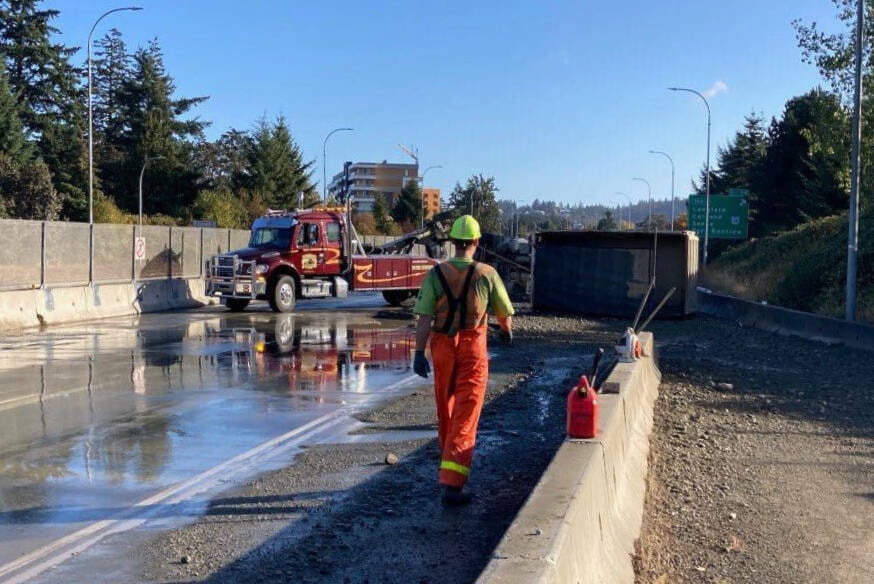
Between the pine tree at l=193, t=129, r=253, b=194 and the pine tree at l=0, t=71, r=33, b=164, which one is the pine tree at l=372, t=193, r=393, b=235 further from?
the pine tree at l=0, t=71, r=33, b=164

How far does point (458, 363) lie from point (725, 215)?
42.2 m

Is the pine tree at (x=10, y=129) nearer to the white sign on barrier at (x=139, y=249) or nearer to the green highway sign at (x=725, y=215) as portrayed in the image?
the white sign on barrier at (x=139, y=249)

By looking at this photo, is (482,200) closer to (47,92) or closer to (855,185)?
(47,92)

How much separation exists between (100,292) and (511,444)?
1824 centimetres

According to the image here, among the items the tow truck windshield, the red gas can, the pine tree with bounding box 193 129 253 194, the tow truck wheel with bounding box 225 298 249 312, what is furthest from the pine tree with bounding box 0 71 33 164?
the red gas can

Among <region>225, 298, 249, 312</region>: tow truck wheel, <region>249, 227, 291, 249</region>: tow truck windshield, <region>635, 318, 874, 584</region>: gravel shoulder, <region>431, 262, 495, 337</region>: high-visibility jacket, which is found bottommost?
<region>635, 318, 874, 584</region>: gravel shoulder

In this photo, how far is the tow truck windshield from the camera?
84.1 ft

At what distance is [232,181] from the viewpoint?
75.1m

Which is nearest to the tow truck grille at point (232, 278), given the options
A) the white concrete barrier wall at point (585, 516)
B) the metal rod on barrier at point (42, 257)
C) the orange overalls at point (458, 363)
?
the metal rod on barrier at point (42, 257)

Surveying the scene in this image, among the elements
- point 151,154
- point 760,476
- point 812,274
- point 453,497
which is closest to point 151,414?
point 453,497

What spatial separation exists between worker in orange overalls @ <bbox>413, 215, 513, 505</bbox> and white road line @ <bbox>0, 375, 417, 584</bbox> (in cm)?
202

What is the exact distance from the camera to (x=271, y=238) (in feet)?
84.9

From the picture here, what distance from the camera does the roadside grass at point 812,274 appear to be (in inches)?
897

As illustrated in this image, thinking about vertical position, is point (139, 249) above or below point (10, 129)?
below
